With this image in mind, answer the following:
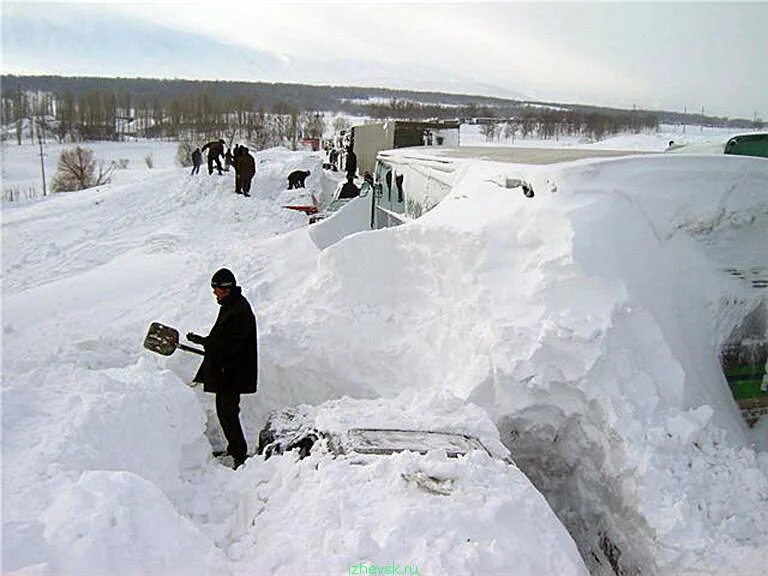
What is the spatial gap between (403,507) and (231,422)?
2267 millimetres

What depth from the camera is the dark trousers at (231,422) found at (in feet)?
16.4

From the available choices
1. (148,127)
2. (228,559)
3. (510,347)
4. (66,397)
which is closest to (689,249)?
(510,347)

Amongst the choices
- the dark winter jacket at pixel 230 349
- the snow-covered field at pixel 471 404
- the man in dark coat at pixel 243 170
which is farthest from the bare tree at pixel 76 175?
the dark winter jacket at pixel 230 349

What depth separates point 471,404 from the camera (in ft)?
14.5

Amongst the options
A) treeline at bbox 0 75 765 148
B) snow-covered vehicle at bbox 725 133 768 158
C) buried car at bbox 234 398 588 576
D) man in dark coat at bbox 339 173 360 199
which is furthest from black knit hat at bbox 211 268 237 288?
treeline at bbox 0 75 765 148

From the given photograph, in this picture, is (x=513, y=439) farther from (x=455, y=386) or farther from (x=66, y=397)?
(x=66, y=397)

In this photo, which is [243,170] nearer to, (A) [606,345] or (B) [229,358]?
(B) [229,358]

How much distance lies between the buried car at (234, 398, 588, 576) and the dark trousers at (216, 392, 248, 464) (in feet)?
3.22

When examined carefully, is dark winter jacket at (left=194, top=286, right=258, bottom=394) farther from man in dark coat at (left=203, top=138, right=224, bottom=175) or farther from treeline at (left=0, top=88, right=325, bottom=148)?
treeline at (left=0, top=88, right=325, bottom=148)

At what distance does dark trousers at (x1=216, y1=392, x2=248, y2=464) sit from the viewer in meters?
5.00

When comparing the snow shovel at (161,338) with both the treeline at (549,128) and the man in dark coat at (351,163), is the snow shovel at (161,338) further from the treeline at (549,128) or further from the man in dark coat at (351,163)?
the treeline at (549,128)

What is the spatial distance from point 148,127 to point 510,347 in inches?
3541

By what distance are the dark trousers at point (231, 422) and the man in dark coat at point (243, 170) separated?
1510 centimetres

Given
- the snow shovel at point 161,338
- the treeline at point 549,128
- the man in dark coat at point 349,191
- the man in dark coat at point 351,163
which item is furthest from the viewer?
the treeline at point 549,128
